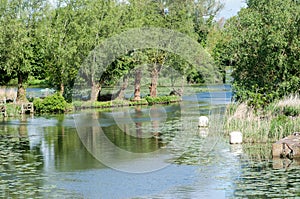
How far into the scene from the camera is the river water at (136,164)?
17.1 metres

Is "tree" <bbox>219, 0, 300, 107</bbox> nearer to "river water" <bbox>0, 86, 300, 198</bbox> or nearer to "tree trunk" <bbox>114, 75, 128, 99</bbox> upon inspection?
"river water" <bbox>0, 86, 300, 198</bbox>

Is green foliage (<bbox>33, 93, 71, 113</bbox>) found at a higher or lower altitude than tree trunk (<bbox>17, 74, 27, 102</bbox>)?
lower

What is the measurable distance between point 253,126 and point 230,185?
8228 mm

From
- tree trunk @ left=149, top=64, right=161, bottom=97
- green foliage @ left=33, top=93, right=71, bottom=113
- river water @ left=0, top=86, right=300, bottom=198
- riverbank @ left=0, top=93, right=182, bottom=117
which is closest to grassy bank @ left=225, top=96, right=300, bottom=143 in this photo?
river water @ left=0, top=86, right=300, bottom=198

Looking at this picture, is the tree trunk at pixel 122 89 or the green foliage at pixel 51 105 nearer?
the green foliage at pixel 51 105

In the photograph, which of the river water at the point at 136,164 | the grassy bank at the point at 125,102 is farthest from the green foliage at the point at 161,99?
the river water at the point at 136,164

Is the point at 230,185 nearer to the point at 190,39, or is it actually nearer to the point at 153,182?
the point at 153,182

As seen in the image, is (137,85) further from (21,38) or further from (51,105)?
(51,105)

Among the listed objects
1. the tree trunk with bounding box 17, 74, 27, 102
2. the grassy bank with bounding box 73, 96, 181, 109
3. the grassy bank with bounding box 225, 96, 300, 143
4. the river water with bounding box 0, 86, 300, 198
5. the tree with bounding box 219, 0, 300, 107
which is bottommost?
the river water with bounding box 0, 86, 300, 198

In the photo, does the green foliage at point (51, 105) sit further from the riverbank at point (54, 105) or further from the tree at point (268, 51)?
the tree at point (268, 51)

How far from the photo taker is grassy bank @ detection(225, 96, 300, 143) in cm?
2477

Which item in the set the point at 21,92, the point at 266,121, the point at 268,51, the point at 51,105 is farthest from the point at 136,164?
the point at 21,92

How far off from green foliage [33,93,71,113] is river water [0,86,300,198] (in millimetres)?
8225

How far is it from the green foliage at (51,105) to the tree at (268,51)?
13677 millimetres
